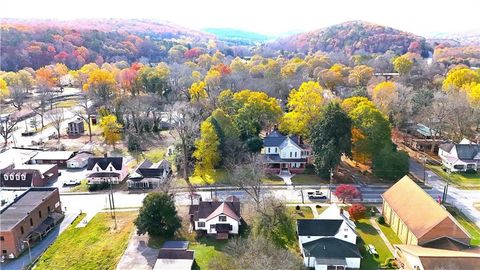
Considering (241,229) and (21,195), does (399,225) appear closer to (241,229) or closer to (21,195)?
(241,229)

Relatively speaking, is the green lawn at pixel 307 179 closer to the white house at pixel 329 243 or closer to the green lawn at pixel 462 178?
the white house at pixel 329 243

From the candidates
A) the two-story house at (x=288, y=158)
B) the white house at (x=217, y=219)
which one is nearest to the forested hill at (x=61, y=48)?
the two-story house at (x=288, y=158)

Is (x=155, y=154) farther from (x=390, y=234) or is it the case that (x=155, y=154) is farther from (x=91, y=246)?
(x=390, y=234)

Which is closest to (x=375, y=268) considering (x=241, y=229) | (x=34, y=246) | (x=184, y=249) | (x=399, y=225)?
(x=399, y=225)

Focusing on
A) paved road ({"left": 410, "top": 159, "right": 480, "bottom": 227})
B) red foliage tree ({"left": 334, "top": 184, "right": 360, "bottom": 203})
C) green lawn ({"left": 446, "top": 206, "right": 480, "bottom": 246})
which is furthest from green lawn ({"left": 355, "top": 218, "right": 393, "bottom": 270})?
paved road ({"left": 410, "top": 159, "right": 480, "bottom": 227})

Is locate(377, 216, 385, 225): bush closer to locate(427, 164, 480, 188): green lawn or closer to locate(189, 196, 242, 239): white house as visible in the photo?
locate(189, 196, 242, 239): white house

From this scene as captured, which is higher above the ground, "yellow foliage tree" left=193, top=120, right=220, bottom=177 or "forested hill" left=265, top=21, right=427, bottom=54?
"forested hill" left=265, top=21, right=427, bottom=54

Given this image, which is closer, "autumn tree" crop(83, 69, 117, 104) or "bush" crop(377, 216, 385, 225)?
"bush" crop(377, 216, 385, 225)
